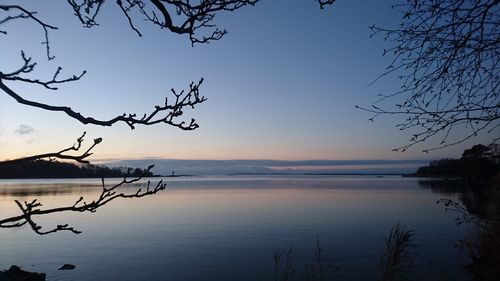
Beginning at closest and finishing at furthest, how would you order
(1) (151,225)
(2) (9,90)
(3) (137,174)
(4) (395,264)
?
1. (2) (9,90)
2. (3) (137,174)
3. (4) (395,264)
4. (1) (151,225)

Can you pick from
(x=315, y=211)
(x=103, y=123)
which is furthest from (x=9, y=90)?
(x=315, y=211)

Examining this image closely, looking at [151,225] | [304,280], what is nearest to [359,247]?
[304,280]

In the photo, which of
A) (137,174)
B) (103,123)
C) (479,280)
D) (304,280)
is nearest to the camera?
(103,123)

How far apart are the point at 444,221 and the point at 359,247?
16494mm

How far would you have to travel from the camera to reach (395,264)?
288 inches

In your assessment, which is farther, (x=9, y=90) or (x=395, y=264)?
(x=395, y=264)

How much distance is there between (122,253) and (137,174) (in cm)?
2423

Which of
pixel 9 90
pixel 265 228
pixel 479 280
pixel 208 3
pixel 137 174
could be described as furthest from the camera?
pixel 265 228

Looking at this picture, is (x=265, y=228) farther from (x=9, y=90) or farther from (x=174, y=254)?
(x=9, y=90)

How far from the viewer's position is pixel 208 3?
2.83m

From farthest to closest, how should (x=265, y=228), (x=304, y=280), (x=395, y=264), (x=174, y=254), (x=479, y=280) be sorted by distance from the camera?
(x=265, y=228)
(x=174, y=254)
(x=304, y=280)
(x=479, y=280)
(x=395, y=264)

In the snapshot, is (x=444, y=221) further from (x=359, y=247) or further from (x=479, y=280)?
(x=479, y=280)

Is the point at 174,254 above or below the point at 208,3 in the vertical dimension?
below

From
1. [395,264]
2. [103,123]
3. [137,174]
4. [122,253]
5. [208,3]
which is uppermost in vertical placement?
[208,3]
